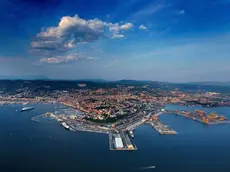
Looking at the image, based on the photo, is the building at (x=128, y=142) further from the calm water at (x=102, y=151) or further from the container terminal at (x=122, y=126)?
the calm water at (x=102, y=151)

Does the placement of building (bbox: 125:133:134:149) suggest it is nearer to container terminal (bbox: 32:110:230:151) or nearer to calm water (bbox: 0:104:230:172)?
container terminal (bbox: 32:110:230:151)

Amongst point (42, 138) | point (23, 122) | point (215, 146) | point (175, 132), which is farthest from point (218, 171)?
point (23, 122)

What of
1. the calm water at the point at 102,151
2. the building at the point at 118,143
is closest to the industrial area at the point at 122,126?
the building at the point at 118,143

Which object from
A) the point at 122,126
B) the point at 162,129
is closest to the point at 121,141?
the point at 122,126

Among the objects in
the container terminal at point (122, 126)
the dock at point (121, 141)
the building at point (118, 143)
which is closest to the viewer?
the dock at point (121, 141)

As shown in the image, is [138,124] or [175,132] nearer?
[175,132]

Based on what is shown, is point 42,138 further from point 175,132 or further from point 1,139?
point 175,132

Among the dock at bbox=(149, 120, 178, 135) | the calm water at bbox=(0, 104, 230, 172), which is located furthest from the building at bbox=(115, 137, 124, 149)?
the dock at bbox=(149, 120, 178, 135)

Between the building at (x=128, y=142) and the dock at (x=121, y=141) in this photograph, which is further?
the building at (x=128, y=142)
